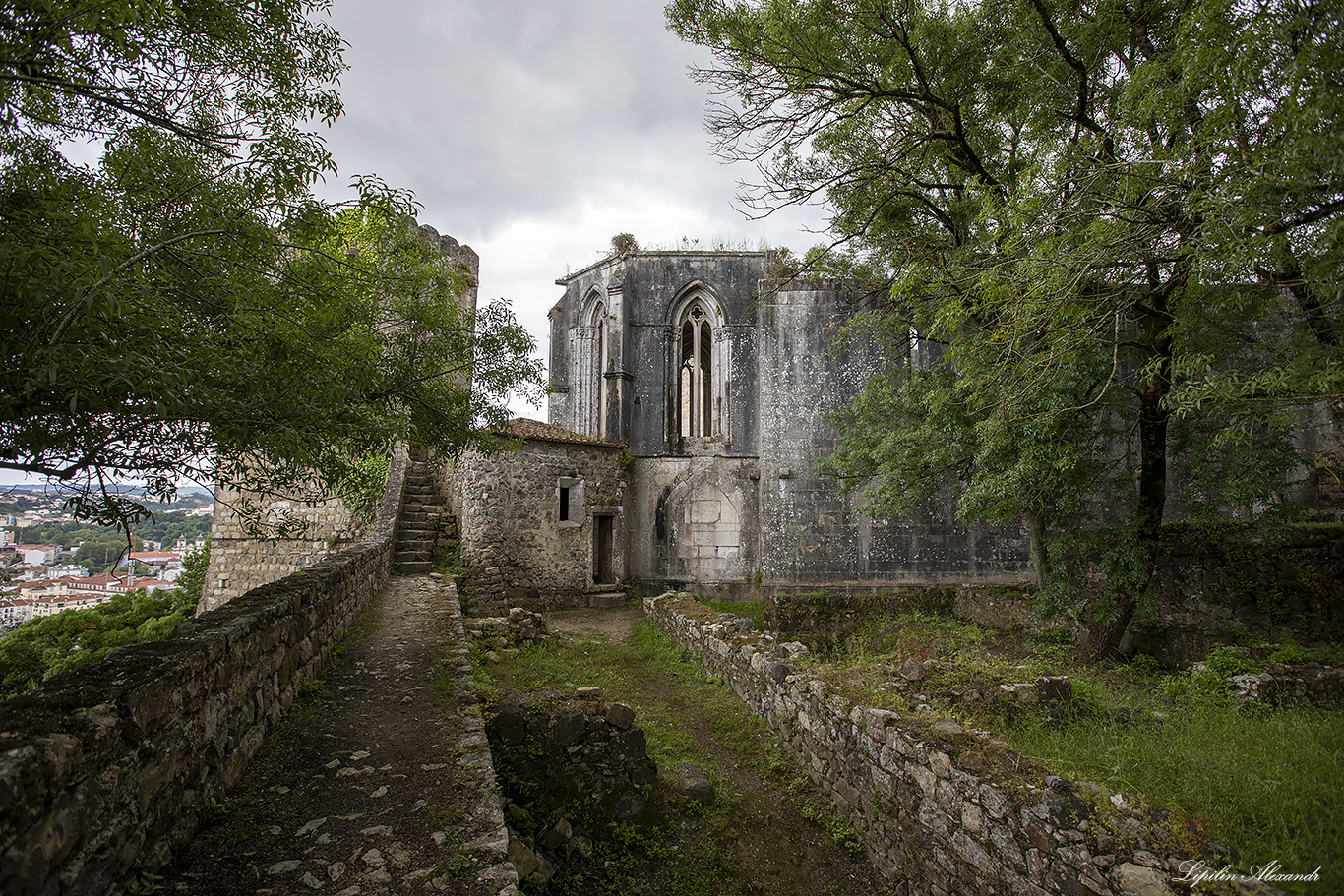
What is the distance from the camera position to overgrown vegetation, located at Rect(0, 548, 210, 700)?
1113 cm

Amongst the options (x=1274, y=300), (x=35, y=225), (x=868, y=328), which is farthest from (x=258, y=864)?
(x=868, y=328)

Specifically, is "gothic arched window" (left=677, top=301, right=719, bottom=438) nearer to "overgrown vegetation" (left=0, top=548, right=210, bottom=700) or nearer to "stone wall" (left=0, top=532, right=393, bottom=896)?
"overgrown vegetation" (left=0, top=548, right=210, bottom=700)

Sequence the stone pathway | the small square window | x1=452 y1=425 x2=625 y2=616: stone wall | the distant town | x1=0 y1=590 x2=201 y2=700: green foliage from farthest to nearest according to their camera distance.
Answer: the small square window, x1=452 y1=425 x2=625 y2=616: stone wall, x1=0 y1=590 x2=201 y2=700: green foliage, the distant town, the stone pathway

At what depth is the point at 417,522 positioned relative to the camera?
1368 centimetres

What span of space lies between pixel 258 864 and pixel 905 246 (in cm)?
1127

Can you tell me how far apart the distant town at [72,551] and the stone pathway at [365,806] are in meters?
1.57

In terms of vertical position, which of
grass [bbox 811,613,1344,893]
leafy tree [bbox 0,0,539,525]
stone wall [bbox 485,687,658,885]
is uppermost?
leafy tree [bbox 0,0,539,525]

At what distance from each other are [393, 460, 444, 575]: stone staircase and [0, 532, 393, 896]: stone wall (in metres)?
8.61

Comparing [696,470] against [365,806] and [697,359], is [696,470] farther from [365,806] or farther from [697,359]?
[365,806]

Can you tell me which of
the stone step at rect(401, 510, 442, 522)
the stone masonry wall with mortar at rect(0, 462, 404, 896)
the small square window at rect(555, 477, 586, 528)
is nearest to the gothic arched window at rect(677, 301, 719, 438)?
the small square window at rect(555, 477, 586, 528)

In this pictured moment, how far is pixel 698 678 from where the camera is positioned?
865 cm

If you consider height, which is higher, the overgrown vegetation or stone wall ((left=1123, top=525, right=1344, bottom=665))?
stone wall ((left=1123, top=525, right=1344, bottom=665))

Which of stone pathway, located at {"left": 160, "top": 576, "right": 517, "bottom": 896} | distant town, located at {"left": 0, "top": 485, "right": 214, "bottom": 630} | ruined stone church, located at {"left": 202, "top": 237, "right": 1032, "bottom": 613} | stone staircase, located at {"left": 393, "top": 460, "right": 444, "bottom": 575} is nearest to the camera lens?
stone pathway, located at {"left": 160, "top": 576, "right": 517, "bottom": 896}

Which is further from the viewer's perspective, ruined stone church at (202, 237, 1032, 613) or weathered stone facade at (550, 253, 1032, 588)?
weathered stone facade at (550, 253, 1032, 588)
